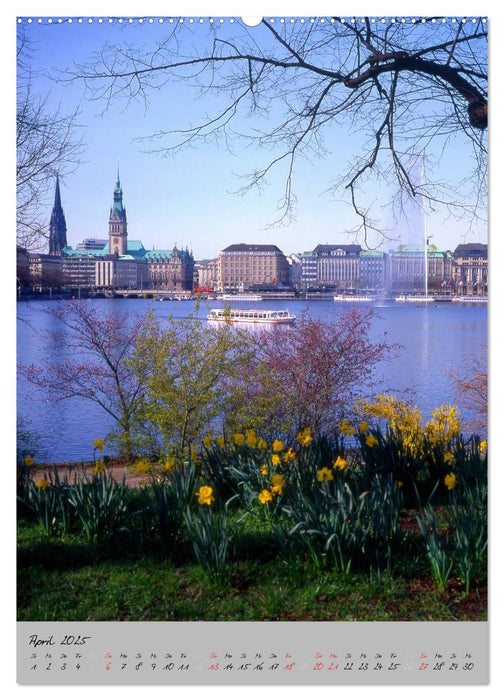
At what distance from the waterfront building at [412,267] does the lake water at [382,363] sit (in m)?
0.13

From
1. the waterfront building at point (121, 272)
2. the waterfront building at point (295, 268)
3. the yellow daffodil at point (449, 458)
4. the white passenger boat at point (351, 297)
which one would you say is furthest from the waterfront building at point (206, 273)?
the yellow daffodil at point (449, 458)

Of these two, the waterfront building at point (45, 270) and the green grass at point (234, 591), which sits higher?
the waterfront building at point (45, 270)

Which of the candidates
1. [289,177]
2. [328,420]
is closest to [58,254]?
[289,177]

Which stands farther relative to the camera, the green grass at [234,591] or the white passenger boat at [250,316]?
the white passenger boat at [250,316]

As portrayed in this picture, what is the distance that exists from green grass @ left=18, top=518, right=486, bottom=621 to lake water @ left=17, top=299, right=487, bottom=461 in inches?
36.5

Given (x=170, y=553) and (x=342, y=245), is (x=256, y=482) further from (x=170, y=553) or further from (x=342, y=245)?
(x=342, y=245)

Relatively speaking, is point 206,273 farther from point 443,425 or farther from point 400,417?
point 443,425

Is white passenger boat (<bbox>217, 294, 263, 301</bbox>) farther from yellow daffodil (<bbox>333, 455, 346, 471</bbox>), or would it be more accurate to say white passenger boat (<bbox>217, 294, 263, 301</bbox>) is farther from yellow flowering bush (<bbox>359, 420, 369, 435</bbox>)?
yellow daffodil (<bbox>333, 455, 346, 471</bbox>)

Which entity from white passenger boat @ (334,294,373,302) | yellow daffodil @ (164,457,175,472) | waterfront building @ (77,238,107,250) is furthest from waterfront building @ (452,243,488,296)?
waterfront building @ (77,238,107,250)

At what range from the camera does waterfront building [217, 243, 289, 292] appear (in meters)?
3.71

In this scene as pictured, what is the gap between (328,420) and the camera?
3.99 metres

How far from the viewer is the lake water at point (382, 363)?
11.7 ft

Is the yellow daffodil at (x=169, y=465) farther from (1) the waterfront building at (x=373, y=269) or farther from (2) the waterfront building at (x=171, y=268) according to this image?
(1) the waterfront building at (x=373, y=269)

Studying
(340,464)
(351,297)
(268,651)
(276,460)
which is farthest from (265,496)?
(351,297)
